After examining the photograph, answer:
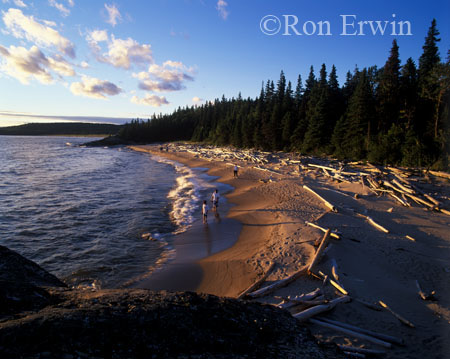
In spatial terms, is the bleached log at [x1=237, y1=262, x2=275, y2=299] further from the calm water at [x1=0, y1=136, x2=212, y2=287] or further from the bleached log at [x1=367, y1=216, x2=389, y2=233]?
the bleached log at [x1=367, y1=216, x2=389, y2=233]

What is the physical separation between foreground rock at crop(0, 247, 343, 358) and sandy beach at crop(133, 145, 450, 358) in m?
1.69

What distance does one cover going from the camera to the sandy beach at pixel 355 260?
4984 millimetres

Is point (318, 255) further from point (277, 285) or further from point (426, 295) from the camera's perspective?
point (426, 295)

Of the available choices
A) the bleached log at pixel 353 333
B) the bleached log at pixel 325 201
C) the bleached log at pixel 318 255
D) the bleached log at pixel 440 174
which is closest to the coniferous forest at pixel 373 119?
the bleached log at pixel 440 174

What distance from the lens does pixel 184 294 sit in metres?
3.64

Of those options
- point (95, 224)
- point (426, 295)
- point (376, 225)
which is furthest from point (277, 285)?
point (95, 224)

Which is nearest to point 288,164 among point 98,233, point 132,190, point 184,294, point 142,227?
point 132,190

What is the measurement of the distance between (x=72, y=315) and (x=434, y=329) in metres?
6.58

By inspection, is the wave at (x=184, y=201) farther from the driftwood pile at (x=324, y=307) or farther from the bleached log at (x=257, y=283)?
the driftwood pile at (x=324, y=307)

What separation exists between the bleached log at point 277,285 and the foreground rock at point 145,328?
80.1 inches

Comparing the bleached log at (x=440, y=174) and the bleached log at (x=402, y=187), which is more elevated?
the bleached log at (x=440, y=174)

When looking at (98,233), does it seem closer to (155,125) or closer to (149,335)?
(149,335)

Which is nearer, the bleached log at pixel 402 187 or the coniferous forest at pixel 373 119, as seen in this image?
the bleached log at pixel 402 187

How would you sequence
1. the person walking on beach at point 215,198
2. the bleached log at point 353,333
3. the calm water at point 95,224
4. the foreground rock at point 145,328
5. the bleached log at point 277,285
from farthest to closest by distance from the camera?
the person walking on beach at point 215,198, the calm water at point 95,224, the bleached log at point 277,285, the bleached log at point 353,333, the foreground rock at point 145,328
